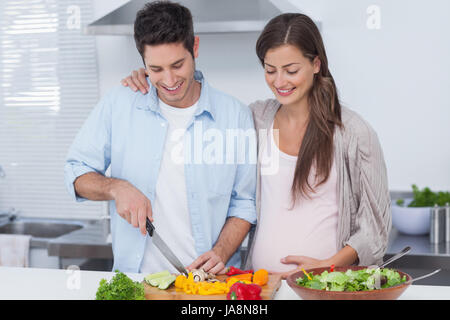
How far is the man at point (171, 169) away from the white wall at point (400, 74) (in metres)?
0.94

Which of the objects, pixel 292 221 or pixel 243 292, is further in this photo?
pixel 292 221

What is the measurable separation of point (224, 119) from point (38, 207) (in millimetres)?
1502

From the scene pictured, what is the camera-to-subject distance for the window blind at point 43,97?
2.45 metres

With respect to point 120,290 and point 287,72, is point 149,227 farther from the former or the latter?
point 287,72

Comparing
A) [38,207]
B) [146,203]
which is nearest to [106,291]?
[146,203]

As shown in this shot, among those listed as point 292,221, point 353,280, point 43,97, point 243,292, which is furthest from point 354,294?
point 43,97

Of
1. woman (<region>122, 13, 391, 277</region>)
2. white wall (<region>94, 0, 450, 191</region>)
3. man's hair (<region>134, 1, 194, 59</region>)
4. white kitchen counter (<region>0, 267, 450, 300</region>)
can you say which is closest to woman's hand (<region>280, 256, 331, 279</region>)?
woman (<region>122, 13, 391, 277</region>)

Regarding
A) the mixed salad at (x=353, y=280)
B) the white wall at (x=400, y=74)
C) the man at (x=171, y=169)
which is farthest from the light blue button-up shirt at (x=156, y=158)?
the white wall at (x=400, y=74)

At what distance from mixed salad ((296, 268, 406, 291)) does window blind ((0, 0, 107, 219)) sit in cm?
166

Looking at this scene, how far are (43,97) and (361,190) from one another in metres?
1.70

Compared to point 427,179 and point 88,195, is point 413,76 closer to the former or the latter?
point 427,179

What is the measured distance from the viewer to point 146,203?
113 centimetres

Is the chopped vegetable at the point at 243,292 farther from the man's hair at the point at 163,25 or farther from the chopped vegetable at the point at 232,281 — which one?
the man's hair at the point at 163,25

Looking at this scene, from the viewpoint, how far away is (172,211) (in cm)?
130
